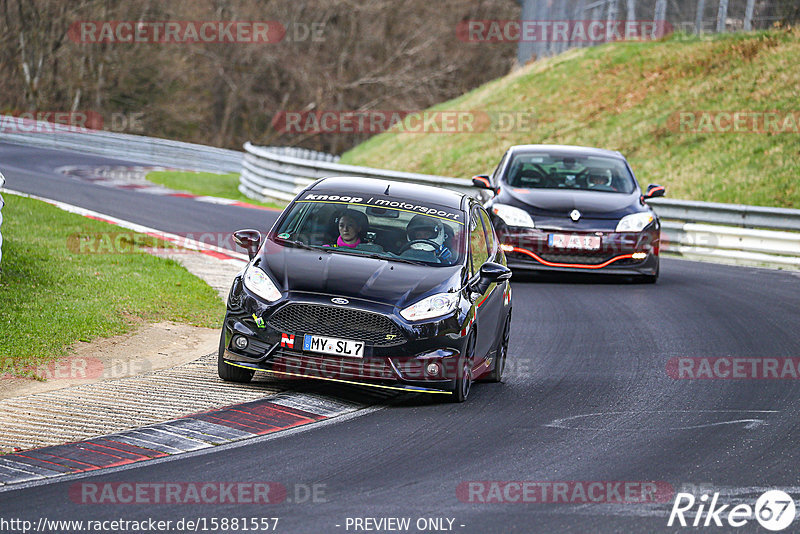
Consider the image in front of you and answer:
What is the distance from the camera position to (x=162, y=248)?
1673 cm

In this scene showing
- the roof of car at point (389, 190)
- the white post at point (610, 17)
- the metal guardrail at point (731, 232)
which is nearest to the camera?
the roof of car at point (389, 190)

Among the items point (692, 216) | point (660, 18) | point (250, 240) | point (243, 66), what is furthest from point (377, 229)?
point (243, 66)

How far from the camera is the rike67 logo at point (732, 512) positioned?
5.92 m

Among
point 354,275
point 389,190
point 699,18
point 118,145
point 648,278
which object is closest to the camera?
point 354,275

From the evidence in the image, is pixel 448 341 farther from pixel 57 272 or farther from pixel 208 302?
pixel 57 272

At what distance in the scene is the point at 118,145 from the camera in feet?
131

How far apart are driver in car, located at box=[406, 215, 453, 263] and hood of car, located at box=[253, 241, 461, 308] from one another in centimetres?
27

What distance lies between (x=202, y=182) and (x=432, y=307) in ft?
85.0

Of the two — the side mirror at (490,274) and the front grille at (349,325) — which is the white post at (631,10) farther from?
the front grille at (349,325)

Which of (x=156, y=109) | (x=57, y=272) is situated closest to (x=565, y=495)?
(x=57, y=272)

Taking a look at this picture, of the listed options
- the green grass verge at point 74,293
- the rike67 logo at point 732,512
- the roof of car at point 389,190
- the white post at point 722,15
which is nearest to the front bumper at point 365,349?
the roof of car at point 389,190

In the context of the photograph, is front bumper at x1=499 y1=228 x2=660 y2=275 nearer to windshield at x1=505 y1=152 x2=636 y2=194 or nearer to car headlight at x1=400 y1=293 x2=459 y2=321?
windshield at x1=505 y1=152 x2=636 y2=194

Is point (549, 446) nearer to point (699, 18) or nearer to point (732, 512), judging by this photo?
point (732, 512)

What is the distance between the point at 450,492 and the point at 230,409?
2.25 meters
